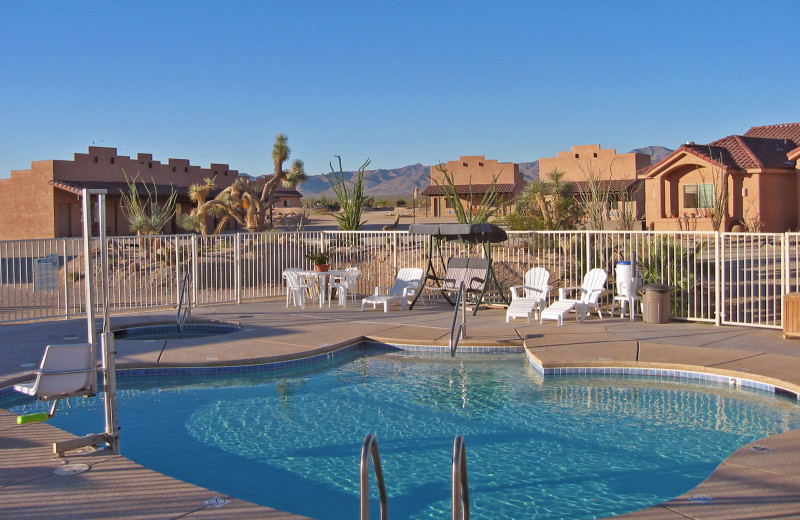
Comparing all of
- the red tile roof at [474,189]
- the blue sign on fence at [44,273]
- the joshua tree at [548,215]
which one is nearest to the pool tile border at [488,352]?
the blue sign on fence at [44,273]

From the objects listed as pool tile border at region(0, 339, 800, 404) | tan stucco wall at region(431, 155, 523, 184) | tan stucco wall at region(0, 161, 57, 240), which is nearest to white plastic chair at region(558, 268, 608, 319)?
pool tile border at region(0, 339, 800, 404)

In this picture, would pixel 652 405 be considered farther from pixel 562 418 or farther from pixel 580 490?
pixel 580 490

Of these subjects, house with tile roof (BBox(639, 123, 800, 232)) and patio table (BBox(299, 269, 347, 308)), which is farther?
house with tile roof (BBox(639, 123, 800, 232))

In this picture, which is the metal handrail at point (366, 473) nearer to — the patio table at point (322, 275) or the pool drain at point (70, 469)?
the pool drain at point (70, 469)

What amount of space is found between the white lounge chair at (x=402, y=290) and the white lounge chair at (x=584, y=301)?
2857 mm

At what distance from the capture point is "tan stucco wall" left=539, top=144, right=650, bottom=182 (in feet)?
166

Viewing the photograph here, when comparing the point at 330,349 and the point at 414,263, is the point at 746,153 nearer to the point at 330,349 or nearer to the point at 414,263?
the point at 414,263

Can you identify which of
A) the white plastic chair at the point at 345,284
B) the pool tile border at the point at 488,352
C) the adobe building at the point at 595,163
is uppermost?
the adobe building at the point at 595,163

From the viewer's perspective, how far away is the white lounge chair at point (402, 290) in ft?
46.9

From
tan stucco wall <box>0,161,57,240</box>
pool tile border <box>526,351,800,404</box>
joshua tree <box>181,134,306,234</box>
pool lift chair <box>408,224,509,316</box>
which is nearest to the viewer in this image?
pool tile border <box>526,351,800,404</box>

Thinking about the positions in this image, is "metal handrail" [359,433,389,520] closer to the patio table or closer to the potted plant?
the patio table

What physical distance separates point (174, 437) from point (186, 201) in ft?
116

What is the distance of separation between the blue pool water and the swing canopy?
136 inches

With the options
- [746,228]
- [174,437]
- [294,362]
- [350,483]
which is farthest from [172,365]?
[746,228]
